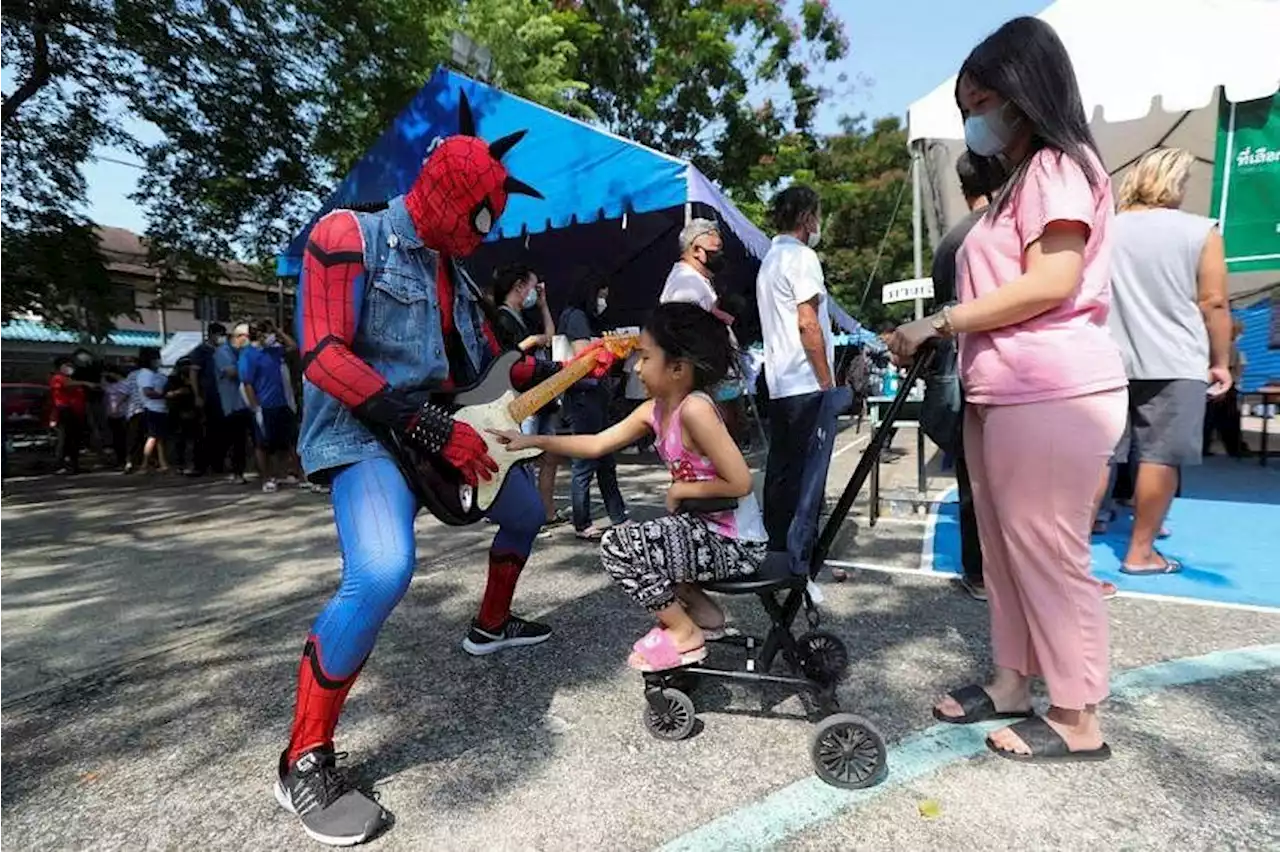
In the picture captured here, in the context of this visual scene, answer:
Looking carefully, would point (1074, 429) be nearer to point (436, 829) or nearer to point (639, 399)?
point (436, 829)

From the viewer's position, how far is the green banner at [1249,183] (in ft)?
Result: 17.5

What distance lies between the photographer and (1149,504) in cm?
371

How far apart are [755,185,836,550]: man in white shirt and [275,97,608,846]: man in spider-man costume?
1550 millimetres

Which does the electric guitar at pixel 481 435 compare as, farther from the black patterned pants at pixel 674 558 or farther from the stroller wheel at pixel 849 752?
the stroller wheel at pixel 849 752

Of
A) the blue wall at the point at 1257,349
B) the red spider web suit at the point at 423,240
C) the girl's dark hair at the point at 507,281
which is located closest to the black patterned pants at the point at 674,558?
the red spider web suit at the point at 423,240

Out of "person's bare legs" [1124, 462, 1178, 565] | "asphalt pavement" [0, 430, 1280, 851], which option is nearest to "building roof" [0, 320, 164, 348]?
"asphalt pavement" [0, 430, 1280, 851]

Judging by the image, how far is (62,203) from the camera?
946 cm

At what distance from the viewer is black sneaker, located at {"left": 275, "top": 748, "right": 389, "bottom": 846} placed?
1.83 meters

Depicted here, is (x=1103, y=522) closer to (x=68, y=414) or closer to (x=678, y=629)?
(x=678, y=629)

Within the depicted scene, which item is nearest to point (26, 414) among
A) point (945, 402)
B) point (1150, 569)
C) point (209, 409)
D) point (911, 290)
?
point (209, 409)

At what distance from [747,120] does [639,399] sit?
13261 mm

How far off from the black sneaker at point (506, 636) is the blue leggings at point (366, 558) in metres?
1.02

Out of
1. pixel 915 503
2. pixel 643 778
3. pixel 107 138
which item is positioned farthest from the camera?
pixel 107 138

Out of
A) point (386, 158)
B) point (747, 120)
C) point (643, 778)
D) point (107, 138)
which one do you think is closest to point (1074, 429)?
point (643, 778)
